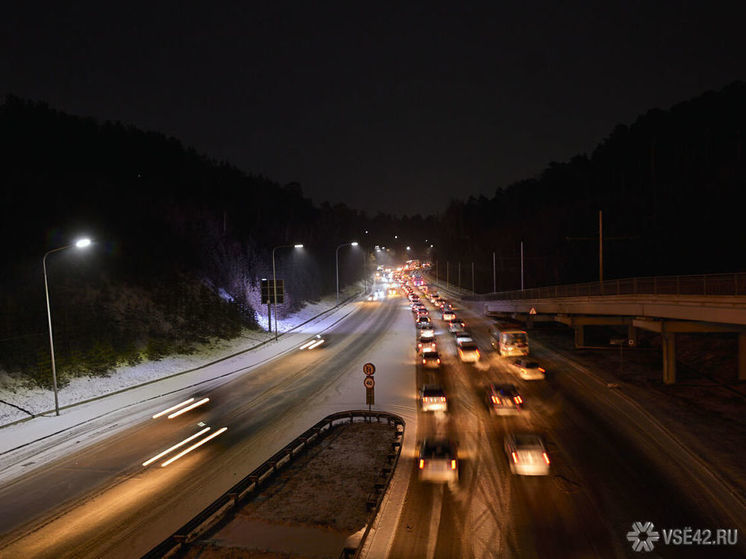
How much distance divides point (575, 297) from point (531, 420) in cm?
2145

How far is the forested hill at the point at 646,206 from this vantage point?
191 ft

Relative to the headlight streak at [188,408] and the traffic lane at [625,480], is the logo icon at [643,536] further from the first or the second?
the headlight streak at [188,408]

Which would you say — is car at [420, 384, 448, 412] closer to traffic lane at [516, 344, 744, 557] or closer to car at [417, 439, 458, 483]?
traffic lane at [516, 344, 744, 557]

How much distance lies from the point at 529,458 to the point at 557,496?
1.67 m

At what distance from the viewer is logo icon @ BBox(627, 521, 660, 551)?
10914 millimetres

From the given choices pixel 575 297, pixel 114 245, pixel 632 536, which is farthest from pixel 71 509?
pixel 575 297

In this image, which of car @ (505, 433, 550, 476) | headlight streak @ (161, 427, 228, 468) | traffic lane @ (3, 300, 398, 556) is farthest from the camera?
headlight streak @ (161, 427, 228, 468)

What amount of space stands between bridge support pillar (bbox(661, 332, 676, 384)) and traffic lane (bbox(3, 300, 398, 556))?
21.9 m

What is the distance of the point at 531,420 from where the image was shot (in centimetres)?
2061

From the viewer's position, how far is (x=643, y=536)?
11.3 meters

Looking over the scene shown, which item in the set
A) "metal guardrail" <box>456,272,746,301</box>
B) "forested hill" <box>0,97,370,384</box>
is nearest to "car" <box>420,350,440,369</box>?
"metal guardrail" <box>456,272,746,301</box>

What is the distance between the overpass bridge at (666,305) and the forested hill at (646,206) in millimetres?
5533

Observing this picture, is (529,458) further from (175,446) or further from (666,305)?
(666,305)

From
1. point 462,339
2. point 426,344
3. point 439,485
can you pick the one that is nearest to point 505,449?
point 439,485
